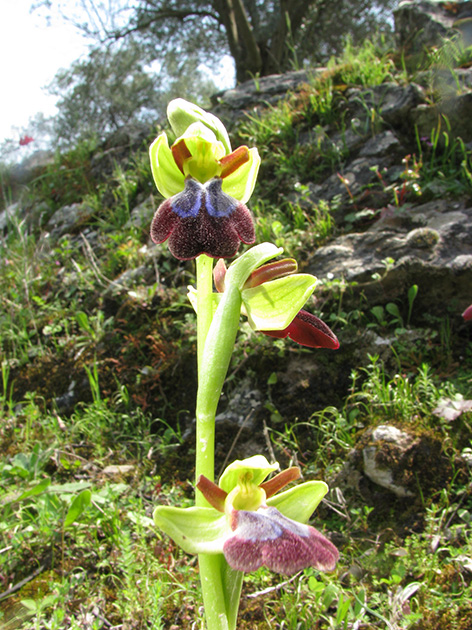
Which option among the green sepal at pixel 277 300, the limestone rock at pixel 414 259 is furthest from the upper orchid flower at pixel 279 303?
the limestone rock at pixel 414 259

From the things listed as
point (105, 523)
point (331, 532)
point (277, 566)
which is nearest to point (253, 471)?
point (277, 566)

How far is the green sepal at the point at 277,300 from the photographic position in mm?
1131

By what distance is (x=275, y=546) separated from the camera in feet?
2.95

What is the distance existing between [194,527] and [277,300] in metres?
0.55

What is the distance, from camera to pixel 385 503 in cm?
184

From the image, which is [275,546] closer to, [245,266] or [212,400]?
[212,400]

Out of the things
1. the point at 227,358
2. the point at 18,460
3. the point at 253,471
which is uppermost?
the point at 227,358

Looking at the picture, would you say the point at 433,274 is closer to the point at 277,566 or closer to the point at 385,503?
the point at 385,503

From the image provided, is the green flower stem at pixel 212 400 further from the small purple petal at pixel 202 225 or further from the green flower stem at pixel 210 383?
the small purple petal at pixel 202 225

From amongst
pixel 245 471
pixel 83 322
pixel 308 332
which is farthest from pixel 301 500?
pixel 83 322

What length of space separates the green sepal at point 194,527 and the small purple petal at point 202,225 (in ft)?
1.85

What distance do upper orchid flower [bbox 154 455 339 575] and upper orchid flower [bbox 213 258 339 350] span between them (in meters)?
0.34

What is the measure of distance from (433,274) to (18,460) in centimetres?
229

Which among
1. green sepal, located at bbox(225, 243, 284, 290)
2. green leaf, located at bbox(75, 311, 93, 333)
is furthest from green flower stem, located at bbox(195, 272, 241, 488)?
green leaf, located at bbox(75, 311, 93, 333)
